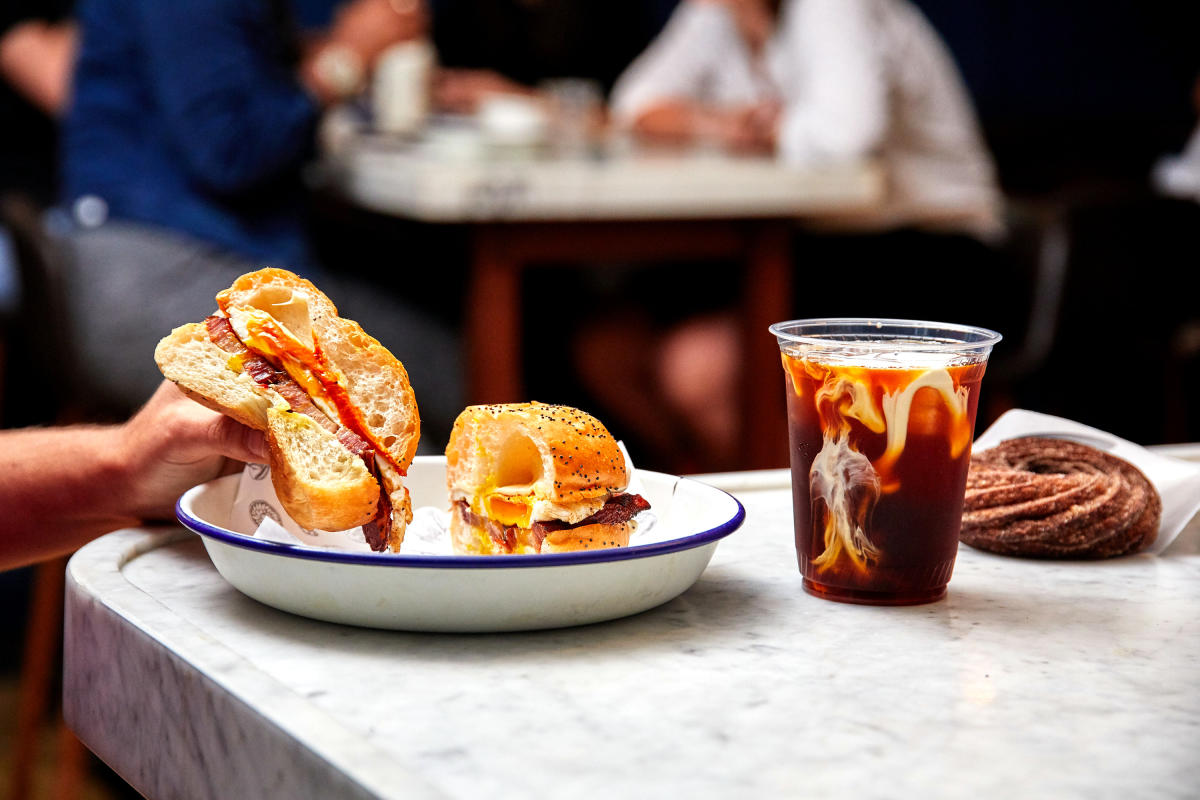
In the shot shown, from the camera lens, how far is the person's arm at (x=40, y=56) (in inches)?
154

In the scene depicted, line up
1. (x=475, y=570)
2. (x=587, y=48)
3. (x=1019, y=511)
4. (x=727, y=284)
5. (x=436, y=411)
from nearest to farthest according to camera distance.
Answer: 1. (x=475, y=570)
2. (x=1019, y=511)
3. (x=436, y=411)
4. (x=727, y=284)
5. (x=587, y=48)

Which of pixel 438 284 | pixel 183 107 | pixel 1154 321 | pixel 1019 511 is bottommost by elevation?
pixel 1154 321

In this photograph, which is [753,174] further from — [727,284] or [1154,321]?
[1154,321]

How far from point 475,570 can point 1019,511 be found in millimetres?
398

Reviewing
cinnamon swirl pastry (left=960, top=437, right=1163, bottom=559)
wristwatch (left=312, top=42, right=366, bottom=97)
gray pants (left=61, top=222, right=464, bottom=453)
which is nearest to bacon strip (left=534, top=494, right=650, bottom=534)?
cinnamon swirl pastry (left=960, top=437, right=1163, bottom=559)

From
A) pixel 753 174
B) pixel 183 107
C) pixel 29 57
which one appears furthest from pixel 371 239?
pixel 29 57

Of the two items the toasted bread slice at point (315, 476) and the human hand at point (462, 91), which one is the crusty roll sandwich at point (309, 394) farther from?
the human hand at point (462, 91)

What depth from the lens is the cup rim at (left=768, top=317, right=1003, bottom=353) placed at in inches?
29.5

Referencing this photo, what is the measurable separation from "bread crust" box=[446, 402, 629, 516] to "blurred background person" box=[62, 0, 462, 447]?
65.4 inches

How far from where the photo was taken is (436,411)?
8.28 feet

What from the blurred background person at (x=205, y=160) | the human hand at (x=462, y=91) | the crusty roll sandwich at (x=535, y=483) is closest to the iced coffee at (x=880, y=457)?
the crusty roll sandwich at (x=535, y=483)

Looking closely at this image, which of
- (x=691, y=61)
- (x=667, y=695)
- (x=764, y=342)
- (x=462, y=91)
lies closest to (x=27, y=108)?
(x=462, y=91)

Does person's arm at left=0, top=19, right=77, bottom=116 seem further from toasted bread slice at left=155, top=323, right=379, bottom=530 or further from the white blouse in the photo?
toasted bread slice at left=155, top=323, right=379, bottom=530

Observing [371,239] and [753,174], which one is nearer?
[753,174]
